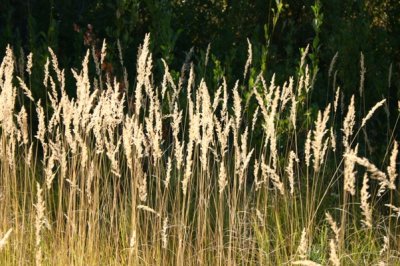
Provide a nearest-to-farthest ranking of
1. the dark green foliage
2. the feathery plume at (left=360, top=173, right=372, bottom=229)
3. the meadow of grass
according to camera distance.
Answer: the feathery plume at (left=360, top=173, right=372, bottom=229) < the meadow of grass < the dark green foliage

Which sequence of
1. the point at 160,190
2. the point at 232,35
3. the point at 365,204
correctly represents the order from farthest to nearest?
1. the point at 232,35
2. the point at 160,190
3. the point at 365,204

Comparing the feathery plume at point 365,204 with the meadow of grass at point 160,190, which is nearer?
the feathery plume at point 365,204

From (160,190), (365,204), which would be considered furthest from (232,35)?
(365,204)

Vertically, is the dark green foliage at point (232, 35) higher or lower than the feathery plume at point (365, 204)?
higher

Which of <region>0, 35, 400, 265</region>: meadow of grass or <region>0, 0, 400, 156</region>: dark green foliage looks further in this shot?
<region>0, 0, 400, 156</region>: dark green foliage

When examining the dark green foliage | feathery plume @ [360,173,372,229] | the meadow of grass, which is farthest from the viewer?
the dark green foliage

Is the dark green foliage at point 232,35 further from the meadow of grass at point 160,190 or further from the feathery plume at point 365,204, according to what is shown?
the feathery plume at point 365,204

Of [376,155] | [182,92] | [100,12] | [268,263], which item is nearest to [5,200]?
[268,263]

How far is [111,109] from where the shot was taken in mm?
3662

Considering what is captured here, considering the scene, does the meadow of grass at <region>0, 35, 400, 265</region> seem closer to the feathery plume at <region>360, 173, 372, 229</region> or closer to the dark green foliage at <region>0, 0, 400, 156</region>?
the feathery plume at <region>360, 173, 372, 229</region>

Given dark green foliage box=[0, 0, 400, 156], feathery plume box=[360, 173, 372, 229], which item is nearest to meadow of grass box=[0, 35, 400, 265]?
feathery plume box=[360, 173, 372, 229]

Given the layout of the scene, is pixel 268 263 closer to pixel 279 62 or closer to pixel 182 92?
pixel 182 92

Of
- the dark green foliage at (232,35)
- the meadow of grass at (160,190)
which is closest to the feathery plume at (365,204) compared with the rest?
the meadow of grass at (160,190)

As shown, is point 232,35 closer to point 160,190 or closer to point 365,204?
point 160,190
